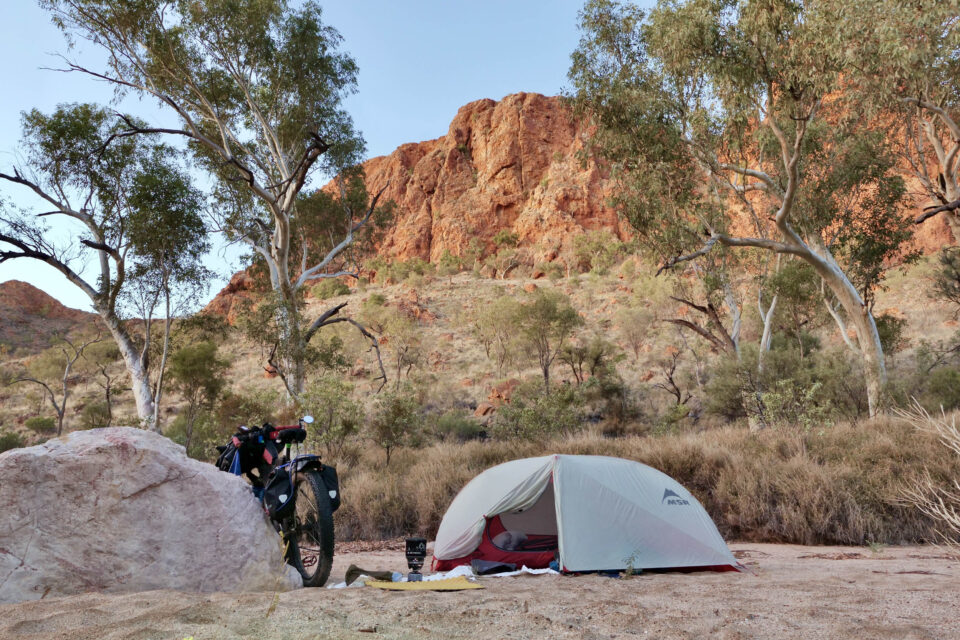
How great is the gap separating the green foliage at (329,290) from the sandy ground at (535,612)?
42.4 metres

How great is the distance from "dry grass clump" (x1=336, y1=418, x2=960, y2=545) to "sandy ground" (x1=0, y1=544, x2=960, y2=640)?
319cm

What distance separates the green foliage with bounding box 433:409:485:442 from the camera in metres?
18.3

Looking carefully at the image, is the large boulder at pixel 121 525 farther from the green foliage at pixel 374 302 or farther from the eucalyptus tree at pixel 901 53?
the green foliage at pixel 374 302

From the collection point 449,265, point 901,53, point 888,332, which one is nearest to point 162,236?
point 901,53

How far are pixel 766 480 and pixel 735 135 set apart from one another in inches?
328

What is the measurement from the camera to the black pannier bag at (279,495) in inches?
177

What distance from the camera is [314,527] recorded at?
15.5ft

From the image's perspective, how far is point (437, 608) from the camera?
3.42 m

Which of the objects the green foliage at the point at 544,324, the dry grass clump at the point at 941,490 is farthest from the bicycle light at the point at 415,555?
the green foliage at the point at 544,324

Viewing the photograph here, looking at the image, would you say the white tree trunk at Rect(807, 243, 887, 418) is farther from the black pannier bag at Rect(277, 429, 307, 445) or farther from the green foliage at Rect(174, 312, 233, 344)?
the green foliage at Rect(174, 312, 233, 344)

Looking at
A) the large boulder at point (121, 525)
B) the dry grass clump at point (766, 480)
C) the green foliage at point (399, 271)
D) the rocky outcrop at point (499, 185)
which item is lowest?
the dry grass clump at point (766, 480)

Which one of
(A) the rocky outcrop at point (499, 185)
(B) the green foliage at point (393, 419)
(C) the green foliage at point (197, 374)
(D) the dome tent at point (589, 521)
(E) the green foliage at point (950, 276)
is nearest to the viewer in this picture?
(D) the dome tent at point (589, 521)

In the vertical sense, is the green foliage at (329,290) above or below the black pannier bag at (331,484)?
above

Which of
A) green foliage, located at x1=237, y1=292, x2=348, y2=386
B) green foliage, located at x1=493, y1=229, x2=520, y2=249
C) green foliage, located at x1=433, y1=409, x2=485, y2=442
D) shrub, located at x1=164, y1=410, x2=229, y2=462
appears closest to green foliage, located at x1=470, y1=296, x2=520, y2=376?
green foliage, located at x1=433, y1=409, x2=485, y2=442
